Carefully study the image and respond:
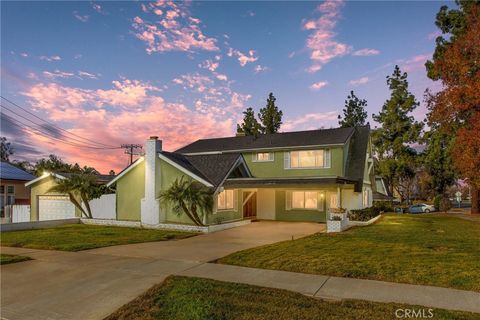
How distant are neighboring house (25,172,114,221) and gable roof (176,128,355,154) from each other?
30.7ft

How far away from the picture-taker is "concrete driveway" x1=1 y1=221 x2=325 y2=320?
5.90 meters

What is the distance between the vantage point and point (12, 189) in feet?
84.8

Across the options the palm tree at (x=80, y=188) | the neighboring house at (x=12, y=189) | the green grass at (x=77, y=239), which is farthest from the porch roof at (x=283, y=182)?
the neighboring house at (x=12, y=189)

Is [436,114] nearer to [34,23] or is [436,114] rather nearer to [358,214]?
[358,214]

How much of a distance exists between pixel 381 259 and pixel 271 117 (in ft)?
147

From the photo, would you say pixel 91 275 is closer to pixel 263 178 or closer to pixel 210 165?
pixel 210 165

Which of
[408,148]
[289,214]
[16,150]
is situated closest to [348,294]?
[289,214]

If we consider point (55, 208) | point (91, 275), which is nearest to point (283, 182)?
point (91, 275)

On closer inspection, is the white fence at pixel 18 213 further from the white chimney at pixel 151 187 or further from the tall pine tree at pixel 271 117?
the tall pine tree at pixel 271 117

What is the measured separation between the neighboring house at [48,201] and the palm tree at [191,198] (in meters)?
8.77

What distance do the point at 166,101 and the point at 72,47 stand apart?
731cm

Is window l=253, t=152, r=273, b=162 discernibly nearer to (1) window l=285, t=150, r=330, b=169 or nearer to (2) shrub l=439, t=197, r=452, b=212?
(1) window l=285, t=150, r=330, b=169

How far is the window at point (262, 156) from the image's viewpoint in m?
24.7

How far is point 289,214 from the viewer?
75.7 ft
